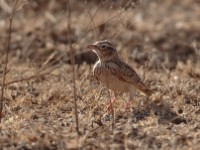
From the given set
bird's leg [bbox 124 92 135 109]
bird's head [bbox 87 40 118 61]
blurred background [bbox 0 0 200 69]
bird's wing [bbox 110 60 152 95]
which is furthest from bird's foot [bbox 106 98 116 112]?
blurred background [bbox 0 0 200 69]

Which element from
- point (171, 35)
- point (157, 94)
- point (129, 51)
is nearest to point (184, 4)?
point (171, 35)

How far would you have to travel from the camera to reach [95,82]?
10.2 metres

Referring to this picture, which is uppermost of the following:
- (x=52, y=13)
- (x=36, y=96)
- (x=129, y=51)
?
(x=52, y=13)

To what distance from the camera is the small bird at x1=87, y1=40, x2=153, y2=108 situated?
8.99 m

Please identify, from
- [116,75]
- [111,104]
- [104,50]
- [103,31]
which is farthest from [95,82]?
[103,31]

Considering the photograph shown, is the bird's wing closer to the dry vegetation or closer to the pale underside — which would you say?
the pale underside

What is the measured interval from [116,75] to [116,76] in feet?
0.05

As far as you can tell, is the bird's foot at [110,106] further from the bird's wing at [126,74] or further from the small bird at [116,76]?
the bird's wing at [126,74]

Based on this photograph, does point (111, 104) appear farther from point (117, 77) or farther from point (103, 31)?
point (103, 31)

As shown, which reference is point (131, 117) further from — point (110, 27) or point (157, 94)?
point (110, 27)

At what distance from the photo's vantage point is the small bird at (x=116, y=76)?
8992 millimetres

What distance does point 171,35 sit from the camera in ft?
44.9

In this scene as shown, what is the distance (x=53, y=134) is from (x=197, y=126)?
5.44ft

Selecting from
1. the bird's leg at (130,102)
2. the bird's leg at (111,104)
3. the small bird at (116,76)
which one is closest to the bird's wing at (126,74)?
the small bird at (116,76)
